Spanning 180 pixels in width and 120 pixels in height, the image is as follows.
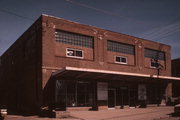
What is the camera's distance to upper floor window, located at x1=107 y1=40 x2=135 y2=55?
2929 cm

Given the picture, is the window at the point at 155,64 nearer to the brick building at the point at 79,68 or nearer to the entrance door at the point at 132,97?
the brick building at the point at 79,68

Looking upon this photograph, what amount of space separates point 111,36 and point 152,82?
10.2m

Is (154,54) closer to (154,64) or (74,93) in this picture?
(154,64)

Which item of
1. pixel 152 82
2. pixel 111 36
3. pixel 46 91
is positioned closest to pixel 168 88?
pixel 152 82

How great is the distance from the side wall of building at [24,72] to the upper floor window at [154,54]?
1789cm

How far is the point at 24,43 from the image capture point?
2895 cm

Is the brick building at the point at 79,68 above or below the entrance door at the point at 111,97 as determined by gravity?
above

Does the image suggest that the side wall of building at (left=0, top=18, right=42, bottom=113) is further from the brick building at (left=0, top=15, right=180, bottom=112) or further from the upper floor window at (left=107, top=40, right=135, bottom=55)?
the upper floor window at (left=107, top=40, right=135, bottom=55)

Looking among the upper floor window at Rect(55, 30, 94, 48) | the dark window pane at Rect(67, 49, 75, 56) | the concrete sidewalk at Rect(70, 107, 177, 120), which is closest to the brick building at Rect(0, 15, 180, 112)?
the upper floor window at Rect(55, 30, 94, 48)

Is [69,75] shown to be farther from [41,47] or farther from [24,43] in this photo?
[24,43]

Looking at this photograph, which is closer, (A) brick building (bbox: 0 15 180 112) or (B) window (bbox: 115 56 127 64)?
(A) brick building (bbox: 0 15 180 112)

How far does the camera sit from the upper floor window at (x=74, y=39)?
24.1 m

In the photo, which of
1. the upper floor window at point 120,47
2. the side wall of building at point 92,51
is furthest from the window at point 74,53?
the upper floor window at point 120,47

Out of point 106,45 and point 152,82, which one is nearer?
point 106,45
